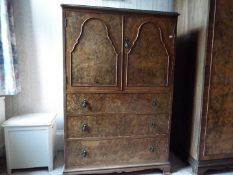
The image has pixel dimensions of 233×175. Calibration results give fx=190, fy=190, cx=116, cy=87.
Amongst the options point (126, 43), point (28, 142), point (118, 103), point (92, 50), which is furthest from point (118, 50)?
point (28, 142)

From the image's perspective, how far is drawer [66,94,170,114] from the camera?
1.66 m

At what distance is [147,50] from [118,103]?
54 centimetres

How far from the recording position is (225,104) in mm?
1807

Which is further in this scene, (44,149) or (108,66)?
(44,149)

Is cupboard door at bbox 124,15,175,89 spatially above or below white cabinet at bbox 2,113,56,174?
above

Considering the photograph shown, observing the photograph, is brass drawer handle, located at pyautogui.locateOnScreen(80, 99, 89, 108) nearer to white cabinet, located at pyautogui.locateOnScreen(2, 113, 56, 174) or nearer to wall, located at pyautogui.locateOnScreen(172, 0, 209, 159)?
white cabinet, located at pyautogui.locateOnScreen(2, 113, 56, 174)

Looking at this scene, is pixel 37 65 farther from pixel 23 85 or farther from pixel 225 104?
pixel 225 104

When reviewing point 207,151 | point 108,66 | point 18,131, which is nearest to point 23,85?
point 18,131

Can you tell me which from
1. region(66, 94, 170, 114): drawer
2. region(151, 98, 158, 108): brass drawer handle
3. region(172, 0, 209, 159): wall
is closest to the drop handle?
region(66, 94, 170, 114): drawer

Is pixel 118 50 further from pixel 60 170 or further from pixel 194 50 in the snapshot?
pixel 60 170

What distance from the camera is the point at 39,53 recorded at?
2127 mm

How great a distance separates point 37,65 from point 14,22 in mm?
506

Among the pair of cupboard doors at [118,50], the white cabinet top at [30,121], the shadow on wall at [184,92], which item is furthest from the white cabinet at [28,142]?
the shadow on wall at [184,92]

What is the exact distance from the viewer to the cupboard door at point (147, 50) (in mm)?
1668
